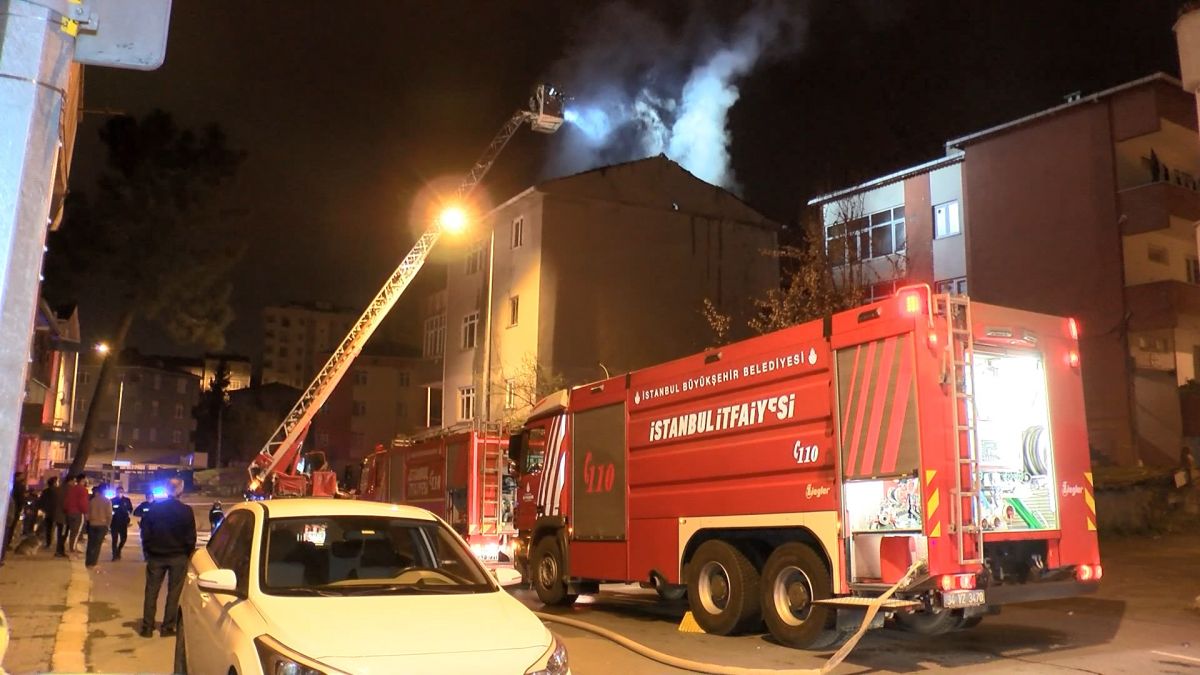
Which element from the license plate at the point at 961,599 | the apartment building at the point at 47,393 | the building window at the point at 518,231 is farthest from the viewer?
the building window at the point at 518,231

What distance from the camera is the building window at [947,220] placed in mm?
27500

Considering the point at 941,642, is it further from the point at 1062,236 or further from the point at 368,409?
the point at 368,409

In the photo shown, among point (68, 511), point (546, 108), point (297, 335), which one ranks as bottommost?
point (68, 511)

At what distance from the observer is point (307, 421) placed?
28281 mm

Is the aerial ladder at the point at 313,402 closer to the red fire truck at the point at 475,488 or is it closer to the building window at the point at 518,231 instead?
the building window at the point at 518,231

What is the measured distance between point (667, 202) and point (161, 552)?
25516mm

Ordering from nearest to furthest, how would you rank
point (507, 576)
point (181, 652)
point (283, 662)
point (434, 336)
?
point (283, 662), point (181, 652), point (507, 576), point (434, 336)

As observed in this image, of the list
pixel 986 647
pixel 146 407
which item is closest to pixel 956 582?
pixel 986 647

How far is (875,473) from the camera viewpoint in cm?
788

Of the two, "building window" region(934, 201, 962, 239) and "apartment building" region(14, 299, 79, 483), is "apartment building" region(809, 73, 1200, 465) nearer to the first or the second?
"building window" region(934, 201, 962, 239)

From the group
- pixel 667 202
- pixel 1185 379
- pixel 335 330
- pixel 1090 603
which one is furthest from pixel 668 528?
pixel 335 330

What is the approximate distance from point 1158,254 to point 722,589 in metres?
20.6

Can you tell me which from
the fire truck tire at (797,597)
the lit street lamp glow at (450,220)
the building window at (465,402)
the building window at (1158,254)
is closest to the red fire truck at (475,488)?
the fire truck tire at (797,597)

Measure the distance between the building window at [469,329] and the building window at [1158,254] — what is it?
69.6 ft
